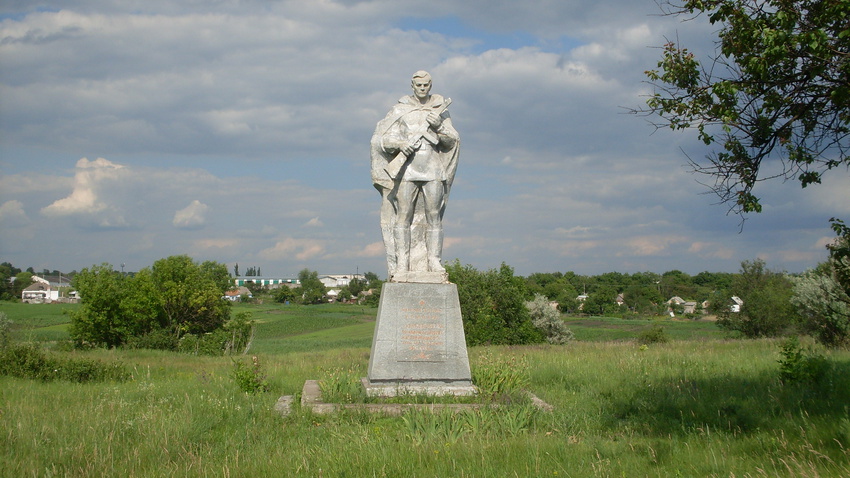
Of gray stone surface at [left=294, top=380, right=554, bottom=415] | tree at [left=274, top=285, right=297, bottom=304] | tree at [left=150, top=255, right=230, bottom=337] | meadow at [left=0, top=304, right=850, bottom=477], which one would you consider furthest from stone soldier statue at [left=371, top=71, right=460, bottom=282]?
tree at [left=274, top=285, right=297, bottom=304]

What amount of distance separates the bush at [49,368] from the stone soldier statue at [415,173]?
5.47m

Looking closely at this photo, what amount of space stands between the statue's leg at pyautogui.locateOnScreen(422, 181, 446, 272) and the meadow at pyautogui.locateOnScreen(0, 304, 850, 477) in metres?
1.59

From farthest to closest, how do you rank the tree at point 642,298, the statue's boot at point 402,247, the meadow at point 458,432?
the tree at point 642,298
the statue's boot at point 402,247
the meadow at point 458,432

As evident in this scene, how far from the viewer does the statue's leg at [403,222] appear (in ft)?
29.0

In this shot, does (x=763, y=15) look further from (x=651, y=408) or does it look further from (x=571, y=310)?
(x=571, y=310)

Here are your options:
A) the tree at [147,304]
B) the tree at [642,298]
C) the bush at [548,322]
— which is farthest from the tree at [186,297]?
the tree at [642,298]

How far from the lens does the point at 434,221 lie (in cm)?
895

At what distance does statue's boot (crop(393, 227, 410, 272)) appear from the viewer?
883cm

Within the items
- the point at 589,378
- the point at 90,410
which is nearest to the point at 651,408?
the point at 589,378

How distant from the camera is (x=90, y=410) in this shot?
7.06 meters

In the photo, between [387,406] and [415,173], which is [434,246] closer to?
[415,173]

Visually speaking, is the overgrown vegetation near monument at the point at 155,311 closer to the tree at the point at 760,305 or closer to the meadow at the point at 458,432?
the meadow at the point at 458,432

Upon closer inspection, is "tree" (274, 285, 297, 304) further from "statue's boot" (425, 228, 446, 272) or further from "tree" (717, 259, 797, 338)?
"statue's boot" (425, 228, 446, 272)

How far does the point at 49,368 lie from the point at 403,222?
664 centimetres
